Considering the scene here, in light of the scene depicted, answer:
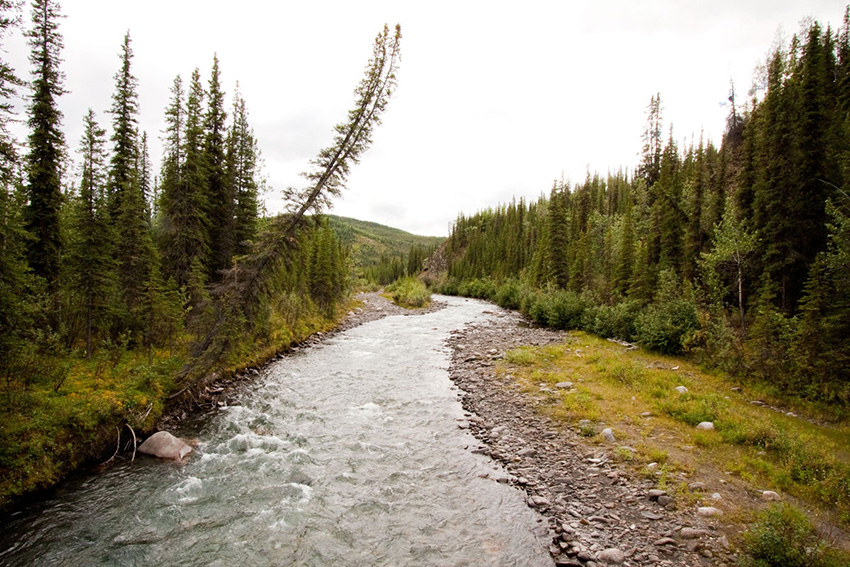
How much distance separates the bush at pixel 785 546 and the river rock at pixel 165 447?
12.9 metres

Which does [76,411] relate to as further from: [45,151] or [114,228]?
[45,151]

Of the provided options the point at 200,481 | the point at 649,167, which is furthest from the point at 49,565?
the point at 649,167

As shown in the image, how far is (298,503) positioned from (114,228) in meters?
13.6

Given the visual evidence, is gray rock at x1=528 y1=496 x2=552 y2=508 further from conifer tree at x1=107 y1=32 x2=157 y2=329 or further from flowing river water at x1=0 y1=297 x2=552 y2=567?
conifer tree at x1=107 y1=32 x2=157 y2=329

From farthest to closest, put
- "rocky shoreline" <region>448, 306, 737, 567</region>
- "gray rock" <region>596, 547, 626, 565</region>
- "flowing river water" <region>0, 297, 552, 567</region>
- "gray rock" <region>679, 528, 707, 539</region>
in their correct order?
1. "flowing river water" <region>0, 297, 552, 567</region>
2. "gray rock" <region>679, 528, 707, 539</region>
3. "rocky shoreline" <region>448, 306, 737, 567</region>
4. "gray rock" <region>596, 547, 626, 565</region>

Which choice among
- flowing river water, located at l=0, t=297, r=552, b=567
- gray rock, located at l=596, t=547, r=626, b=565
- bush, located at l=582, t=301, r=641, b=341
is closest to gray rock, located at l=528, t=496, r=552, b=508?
flowing river water, located at l=0, t=297, r=552, b=567

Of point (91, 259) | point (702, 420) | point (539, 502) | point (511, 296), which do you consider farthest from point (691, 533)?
point (511, 296)

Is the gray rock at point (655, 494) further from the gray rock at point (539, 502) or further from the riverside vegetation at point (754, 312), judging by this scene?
the gray rock at point (539, 502)

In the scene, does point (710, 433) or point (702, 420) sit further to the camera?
point (702, 420)

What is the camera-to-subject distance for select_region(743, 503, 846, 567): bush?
5301 millimetres

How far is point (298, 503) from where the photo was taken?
8.46 meters

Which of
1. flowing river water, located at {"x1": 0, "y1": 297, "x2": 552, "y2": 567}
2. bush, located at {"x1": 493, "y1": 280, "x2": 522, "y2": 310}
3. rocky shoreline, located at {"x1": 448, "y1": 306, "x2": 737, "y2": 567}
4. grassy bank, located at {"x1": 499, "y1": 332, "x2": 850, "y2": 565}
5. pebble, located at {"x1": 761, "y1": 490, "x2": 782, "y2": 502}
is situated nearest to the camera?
rocky shoreline, located at {"x1": 448, "y1": 306, "x2": 737, "y2": 567}

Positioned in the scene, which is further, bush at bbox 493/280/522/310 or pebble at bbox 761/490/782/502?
bush at bbox 493/280/522/310

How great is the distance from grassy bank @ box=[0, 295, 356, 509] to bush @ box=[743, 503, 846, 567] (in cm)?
1408
